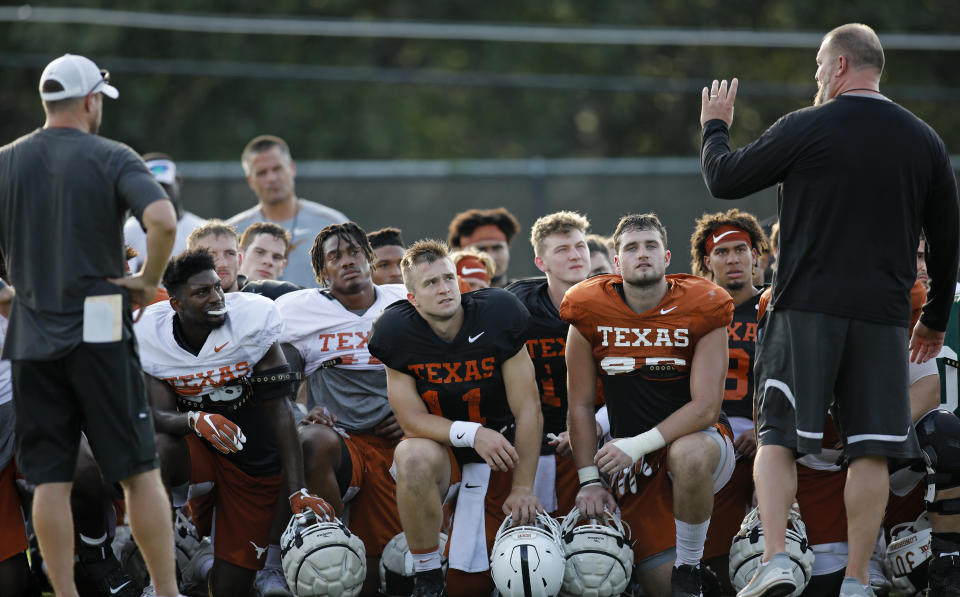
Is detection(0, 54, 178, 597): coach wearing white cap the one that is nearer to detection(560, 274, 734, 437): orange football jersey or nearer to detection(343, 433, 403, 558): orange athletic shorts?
detection(343, 433, 403, 558): orange athletic shorts

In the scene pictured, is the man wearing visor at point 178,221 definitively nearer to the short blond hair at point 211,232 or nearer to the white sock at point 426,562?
the short blond hair at point 211,232

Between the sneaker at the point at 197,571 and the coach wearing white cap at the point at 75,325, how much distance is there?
1.36 m

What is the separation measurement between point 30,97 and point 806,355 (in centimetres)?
1590

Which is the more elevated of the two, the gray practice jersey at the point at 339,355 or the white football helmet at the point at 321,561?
the gray practice jersey at the point at 339,355

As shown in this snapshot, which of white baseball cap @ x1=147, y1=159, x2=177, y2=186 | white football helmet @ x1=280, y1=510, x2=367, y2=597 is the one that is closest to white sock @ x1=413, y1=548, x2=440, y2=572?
white football helmet @ x1=280, y1=510, x2=367, y2=597

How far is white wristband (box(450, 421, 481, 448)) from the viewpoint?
494cm

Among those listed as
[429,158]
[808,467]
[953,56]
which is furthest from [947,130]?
[808,467]

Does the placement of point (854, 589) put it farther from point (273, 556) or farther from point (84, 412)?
point (84, 412)

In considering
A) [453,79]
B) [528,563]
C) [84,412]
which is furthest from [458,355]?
[453,79]

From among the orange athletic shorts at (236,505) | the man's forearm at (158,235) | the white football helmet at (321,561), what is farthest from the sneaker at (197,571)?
the man's forearm at (158,235)

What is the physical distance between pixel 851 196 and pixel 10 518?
12.9ft

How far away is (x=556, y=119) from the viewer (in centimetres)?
1864

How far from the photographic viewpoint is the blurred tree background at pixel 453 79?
690 inches

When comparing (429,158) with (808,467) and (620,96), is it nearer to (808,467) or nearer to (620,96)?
(620,96)
